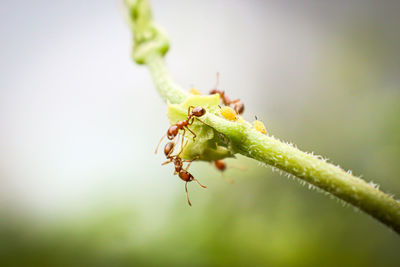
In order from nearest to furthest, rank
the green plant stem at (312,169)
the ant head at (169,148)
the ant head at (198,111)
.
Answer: the green plant stem at (312,169)
the ant head at (198,111)
the ant head at (169,148)

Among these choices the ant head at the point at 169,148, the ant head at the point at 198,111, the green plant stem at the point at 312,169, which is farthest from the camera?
the ant head at the point at 169,148

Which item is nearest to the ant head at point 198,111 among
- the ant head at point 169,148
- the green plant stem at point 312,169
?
the green plant stem at point 312,169

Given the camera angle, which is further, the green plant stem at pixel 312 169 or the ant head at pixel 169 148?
the ant head at pixel 169 148

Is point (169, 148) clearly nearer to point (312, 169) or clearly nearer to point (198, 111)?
point (198, 111)

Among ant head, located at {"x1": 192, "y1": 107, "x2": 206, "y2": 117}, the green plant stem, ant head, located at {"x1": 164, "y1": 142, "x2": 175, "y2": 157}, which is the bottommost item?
the green plant stem

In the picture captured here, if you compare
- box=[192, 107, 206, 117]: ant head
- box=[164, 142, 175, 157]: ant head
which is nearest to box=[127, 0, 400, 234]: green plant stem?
box=[192, 107, 206, 117]: ant head

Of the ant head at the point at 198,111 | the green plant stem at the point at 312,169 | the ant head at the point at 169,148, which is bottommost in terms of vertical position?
the green plant stem at the point at 312,169

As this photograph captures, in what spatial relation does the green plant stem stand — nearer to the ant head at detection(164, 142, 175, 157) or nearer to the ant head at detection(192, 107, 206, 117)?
the ant head at detection(192, 107, 206, 117)

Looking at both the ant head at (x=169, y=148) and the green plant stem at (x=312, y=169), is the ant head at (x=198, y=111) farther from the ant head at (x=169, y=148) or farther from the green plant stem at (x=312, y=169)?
the ant head at (x=169, y=148)

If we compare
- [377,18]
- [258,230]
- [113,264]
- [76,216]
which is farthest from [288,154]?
[377,18]
